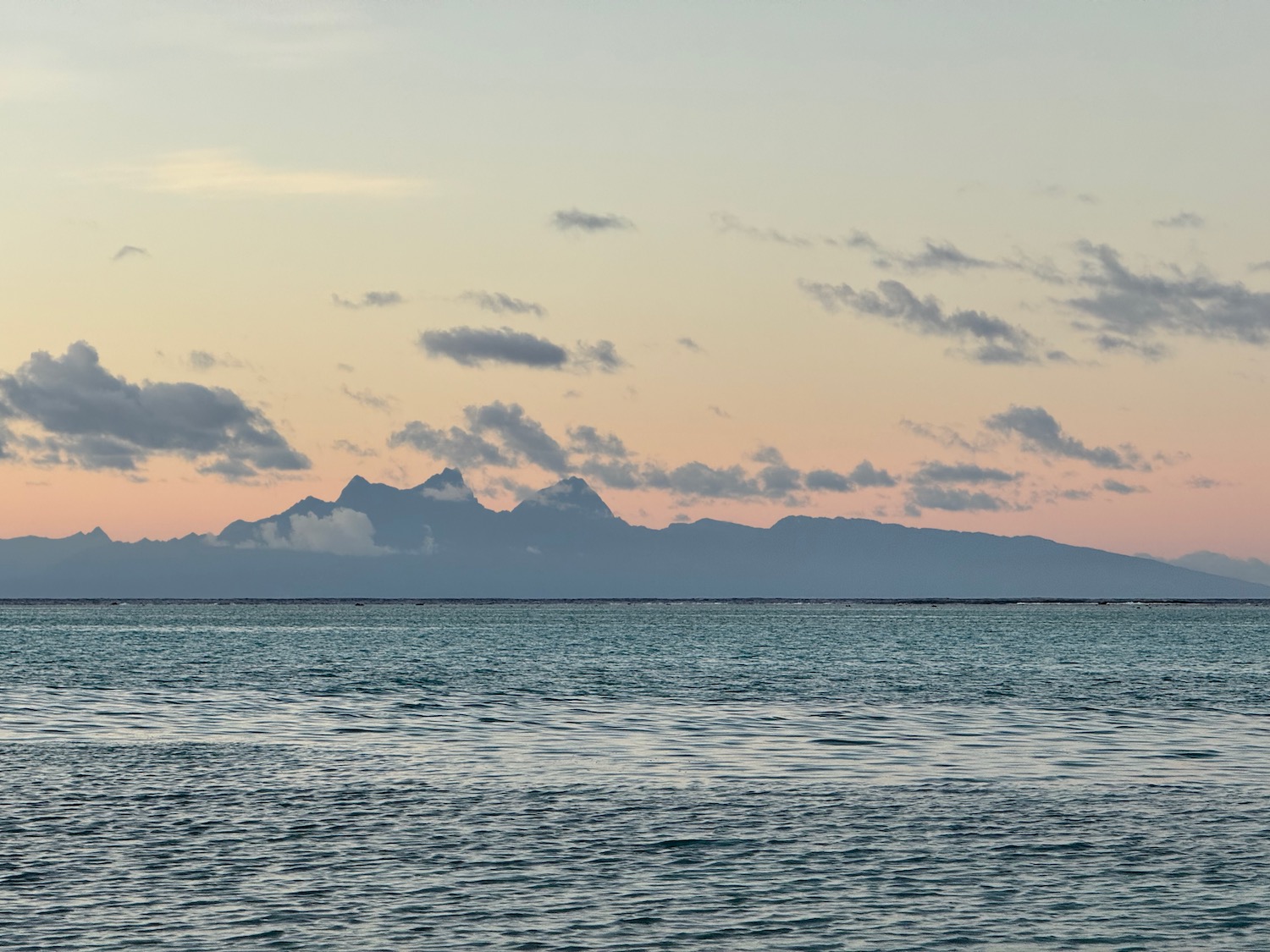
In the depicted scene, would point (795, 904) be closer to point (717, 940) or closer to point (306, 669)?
point (717, 940)

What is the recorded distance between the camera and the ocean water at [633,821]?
86.9 feet

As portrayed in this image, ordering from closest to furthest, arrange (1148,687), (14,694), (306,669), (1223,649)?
(14,694) < (1148,687) < (306,669) < (1223,649)

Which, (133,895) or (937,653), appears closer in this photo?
(133,895)

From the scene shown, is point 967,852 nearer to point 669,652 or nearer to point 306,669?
point 306,669

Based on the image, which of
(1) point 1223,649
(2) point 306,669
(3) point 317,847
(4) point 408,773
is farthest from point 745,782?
(1) point 1223,649

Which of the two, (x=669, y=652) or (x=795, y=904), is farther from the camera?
(x=669, y=652)

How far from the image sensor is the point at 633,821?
37094 mm

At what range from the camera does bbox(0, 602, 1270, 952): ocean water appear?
26.5m

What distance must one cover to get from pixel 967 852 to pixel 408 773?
19384 millimetres

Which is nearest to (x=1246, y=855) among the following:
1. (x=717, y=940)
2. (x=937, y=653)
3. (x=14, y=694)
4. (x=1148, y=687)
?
(x=717, y=940)

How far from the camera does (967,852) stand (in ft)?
108

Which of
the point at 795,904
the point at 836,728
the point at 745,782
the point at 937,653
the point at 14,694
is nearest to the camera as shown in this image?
the point at 795,904

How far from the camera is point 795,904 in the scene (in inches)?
1104

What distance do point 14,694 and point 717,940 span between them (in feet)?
215
